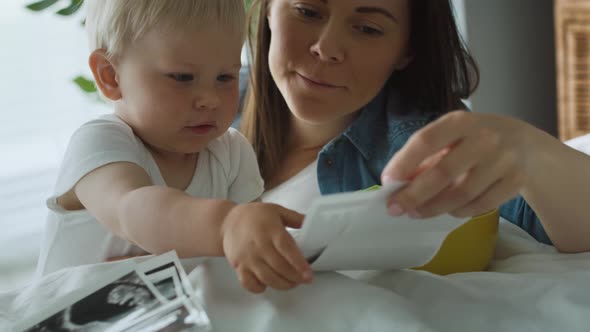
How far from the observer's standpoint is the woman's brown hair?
151cm

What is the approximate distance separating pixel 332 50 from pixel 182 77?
1.28 feet

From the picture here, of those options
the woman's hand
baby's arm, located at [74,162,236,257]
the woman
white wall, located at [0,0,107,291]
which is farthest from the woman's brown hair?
white wall, located at [0,0,107,291]

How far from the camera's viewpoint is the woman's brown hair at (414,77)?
1.51m

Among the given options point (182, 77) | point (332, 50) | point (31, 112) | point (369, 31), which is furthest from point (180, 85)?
point (31, 112)

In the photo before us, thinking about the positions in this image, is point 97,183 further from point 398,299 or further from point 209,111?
point 398,299

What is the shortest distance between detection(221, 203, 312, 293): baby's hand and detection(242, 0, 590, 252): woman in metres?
0.28

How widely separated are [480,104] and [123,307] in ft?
8.19

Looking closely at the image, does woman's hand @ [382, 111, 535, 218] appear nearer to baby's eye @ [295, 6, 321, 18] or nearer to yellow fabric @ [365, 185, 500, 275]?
yellow fabric @ [365, 185, 500, 275]

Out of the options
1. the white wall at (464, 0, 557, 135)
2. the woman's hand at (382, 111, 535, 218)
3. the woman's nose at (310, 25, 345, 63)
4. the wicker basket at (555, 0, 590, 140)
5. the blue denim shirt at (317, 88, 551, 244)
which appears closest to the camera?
the woman's hand at (382, 111, 535, 218)

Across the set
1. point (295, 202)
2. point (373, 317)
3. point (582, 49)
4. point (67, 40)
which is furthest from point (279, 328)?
point (67, 40)

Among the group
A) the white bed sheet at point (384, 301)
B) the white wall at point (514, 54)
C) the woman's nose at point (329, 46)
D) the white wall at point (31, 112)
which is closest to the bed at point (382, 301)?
the white bed sheet at point (384, 301)

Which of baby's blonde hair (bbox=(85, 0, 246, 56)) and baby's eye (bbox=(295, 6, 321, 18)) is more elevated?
baby's blonde hair (bbox=(85, 0, 246, 56))

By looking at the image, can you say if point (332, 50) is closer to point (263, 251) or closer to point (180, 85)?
point (180, 85)

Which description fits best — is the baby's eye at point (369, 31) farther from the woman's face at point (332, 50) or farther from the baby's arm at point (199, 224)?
the baby's arm at point (199, 224)
